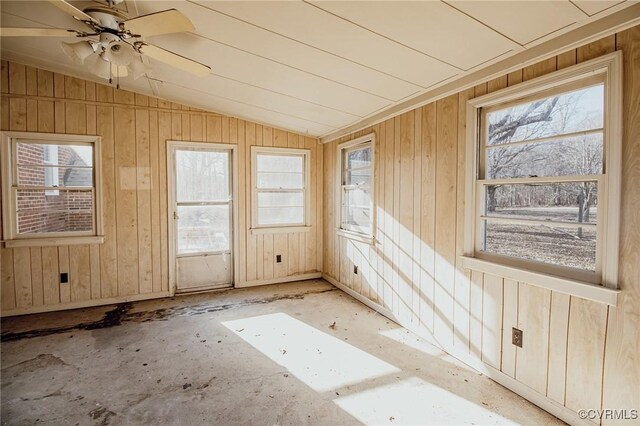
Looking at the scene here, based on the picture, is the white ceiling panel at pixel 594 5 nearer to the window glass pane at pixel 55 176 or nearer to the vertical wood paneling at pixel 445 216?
the vertical wood paneling at pixel 445 216

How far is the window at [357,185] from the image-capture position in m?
3.88

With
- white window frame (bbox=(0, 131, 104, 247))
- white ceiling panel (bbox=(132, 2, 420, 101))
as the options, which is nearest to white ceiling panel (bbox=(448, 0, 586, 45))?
white ceiling panel (bbox=(132, 2, 420, 101))

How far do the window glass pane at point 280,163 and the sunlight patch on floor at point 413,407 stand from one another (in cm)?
336

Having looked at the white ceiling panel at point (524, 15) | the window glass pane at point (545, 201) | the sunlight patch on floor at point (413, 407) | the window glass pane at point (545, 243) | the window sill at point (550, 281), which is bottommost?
the sunlight patch on floor at point (413, 407)

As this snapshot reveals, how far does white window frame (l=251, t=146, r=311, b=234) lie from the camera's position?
4.58 meters

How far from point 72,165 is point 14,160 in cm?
54

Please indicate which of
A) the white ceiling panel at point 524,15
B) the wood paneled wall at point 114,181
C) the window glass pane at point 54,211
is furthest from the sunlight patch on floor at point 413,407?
the window glass pane at point 54,211

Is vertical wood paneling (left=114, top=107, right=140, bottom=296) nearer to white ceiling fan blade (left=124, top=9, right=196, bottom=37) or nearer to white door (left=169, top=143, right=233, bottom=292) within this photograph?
white door (left=169, top=143, right=233, bottom=292)

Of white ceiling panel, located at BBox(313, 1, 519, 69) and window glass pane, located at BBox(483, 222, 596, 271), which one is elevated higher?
white ceiling panel, located at BBox(313, 1, 519, 69)

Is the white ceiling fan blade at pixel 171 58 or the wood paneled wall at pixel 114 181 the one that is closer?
the white ceiling fan blade at pixel 171 58

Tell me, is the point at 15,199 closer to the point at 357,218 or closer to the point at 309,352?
the point at 309,352

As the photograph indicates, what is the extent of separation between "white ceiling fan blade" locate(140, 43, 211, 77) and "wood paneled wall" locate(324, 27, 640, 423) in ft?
6.45

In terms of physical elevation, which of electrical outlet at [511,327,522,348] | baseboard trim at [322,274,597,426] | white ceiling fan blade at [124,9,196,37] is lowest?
baseboard trim at [322,274,597,426]

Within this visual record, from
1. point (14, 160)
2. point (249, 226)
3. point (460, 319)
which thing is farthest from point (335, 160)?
point (14, 160)
